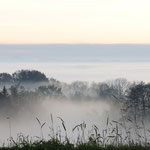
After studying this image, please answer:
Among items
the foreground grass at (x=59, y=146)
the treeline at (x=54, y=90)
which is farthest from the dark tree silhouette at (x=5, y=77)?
the foreground grass at (x=59, y=146)

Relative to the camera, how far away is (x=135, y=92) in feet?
248

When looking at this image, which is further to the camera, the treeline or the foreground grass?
the treeline

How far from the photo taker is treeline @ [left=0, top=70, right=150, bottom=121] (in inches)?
3249

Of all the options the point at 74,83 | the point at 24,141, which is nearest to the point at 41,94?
the point at 74,83

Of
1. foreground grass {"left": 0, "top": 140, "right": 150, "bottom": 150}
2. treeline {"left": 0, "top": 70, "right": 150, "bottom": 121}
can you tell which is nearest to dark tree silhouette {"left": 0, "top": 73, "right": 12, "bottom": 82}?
treeline {"left": 0, "top": 70, "right": 150, "bottom": 121}

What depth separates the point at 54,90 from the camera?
13150 cm

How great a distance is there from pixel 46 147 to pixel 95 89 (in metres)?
134

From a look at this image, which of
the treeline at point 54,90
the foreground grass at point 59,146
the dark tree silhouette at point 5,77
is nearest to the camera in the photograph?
the foreground grass at point 59,146

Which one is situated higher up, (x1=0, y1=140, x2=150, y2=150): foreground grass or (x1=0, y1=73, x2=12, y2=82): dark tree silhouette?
(x1=0, y1=73, x2=12, y2=82): dark tree silhouette

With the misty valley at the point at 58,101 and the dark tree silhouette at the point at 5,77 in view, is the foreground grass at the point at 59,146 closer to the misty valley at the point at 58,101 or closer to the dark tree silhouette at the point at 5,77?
→ the misty valley at the point at 58,101

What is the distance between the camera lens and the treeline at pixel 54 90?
271ft

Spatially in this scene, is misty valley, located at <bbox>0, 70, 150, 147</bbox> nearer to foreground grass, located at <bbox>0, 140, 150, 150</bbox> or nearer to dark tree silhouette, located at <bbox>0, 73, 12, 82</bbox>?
Answer: dark tree silhouette, located at <bbox>0, 73, 12, 82</bbox>

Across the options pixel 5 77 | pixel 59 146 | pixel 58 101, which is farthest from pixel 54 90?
pixel 59 146

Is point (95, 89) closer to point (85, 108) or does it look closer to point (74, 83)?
point (85, 108)
